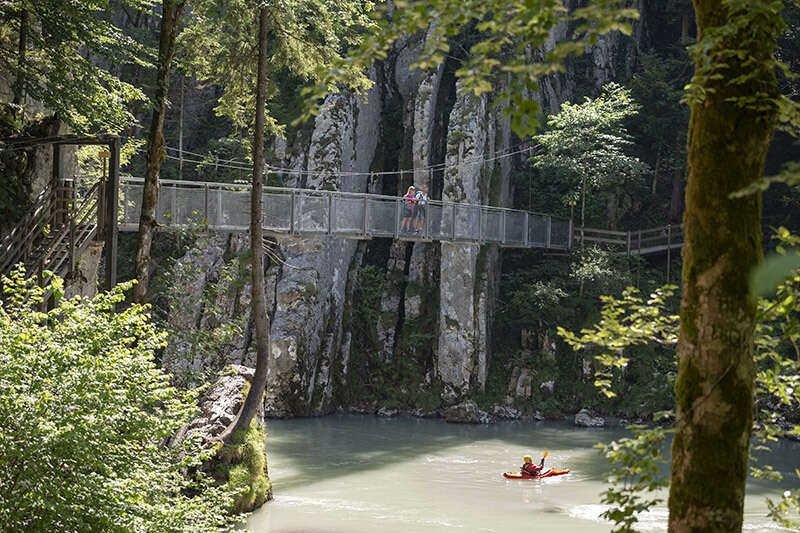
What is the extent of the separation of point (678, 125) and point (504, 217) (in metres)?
6.09

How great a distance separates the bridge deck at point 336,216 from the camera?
16953 millimetres

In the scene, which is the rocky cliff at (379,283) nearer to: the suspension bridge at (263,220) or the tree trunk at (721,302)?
the suspension bridge at (263,220)

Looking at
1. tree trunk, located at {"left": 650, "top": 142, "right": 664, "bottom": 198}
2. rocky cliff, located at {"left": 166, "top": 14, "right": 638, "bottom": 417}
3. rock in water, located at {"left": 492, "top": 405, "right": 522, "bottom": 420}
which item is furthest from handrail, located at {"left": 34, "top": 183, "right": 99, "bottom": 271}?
tree trunk, located at {"left": 650, "top": 142, "right": 664, "bottom": 198}

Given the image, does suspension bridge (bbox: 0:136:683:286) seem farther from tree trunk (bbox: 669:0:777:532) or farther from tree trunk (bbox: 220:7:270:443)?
tree trunk (bbox: 669:0:777:532)

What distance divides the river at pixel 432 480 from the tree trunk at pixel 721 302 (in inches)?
355

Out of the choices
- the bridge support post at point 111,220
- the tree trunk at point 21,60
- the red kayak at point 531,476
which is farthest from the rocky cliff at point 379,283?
the tree trunk at point 21,60

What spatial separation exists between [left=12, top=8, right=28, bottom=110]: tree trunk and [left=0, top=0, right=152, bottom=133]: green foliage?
0.01m

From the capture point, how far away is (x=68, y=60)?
1243cm

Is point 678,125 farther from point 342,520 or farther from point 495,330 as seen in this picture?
point 342,520

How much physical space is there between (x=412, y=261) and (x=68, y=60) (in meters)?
15.4

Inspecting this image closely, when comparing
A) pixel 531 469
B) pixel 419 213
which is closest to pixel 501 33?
pixel 531 469

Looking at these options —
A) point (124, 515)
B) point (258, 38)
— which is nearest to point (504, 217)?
point (258, 38)

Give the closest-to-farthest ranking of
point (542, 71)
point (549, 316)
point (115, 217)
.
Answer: point (542, 71)
point (115, 217)
point (549, 316)

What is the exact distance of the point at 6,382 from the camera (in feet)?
21.8
